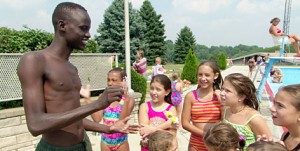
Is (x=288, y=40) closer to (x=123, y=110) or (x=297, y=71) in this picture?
(x=297, y=71)

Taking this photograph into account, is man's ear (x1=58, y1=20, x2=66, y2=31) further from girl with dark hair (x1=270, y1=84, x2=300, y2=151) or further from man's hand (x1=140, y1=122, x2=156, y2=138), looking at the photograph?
girl with dark hair (x1=270, y1=84, x2=300, y2=151)

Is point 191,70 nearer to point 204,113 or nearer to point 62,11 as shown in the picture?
point 204,113

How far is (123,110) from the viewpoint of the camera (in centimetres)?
316

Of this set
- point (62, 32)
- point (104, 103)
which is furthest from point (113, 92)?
point (62, 32)

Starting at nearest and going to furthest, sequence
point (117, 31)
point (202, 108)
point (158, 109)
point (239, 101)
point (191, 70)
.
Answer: point (239, 101)
point (202, 108)
point (158, 109)
point (191, 70)
point (117, 31)

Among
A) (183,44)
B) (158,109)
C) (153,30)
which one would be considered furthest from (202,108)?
(183,44)

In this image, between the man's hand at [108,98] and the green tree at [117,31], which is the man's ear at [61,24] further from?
the green tree at [117,31]

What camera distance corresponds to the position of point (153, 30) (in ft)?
145

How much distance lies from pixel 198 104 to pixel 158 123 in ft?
1.63

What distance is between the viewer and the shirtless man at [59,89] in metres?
1.37

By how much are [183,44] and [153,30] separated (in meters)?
11.5

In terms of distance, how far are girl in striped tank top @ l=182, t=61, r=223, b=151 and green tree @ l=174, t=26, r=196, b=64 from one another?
49627 mm

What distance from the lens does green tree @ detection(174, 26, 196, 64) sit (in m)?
52.5

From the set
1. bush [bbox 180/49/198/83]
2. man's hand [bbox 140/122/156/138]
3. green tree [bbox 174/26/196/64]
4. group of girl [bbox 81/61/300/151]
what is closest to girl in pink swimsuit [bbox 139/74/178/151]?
group of girl [bbox 81/61/300/151]
